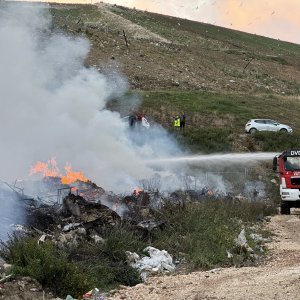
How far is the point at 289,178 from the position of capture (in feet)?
70.0

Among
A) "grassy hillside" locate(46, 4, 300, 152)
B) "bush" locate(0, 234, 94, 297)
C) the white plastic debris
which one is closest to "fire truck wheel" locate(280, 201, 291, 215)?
the white plastic debris

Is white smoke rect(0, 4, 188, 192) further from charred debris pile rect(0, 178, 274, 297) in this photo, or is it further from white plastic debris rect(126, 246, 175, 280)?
white plastic debris rect(126, 246, 175, 280)

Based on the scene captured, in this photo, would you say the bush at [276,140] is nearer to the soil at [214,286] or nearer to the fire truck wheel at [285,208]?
A: the fire truck wheel at [285,208]

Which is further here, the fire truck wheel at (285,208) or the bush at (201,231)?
the fire truck wheel at (285,208)

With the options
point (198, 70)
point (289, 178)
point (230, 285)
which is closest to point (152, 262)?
point (230, 285)

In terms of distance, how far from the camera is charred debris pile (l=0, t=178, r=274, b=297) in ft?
34.3

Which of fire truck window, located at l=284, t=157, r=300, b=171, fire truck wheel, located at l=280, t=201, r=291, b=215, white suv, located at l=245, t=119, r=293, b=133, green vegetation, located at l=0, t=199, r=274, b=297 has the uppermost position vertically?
white suv, located at l=245, t=119, r=293, b=133

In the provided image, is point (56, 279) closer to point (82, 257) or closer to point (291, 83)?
point (82, 257)

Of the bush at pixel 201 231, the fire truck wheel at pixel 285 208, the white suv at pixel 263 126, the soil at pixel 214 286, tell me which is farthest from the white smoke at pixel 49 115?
the white suv at pixel 263 126

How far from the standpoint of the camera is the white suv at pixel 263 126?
39.0 meters

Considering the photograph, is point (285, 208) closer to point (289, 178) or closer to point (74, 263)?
point (289, 178)

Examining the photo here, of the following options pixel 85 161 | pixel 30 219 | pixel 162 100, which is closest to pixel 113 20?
pixel 162 100

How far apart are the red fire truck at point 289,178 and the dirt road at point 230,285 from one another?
8.41m

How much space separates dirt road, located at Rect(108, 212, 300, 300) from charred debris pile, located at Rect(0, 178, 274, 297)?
70 centimetres
